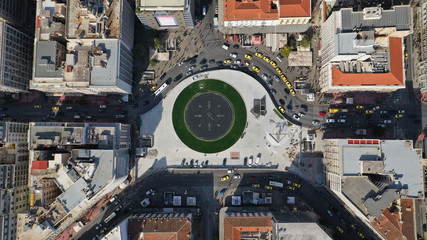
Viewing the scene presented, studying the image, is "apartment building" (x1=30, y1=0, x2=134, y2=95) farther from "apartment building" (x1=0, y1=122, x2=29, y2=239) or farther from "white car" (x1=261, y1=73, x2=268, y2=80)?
"white car" (x1=261, y1=73, x2=268, y2=80)

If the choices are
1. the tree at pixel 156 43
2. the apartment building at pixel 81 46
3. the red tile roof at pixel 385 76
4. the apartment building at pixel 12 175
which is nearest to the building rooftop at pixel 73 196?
the apartment building at pixel 12 175

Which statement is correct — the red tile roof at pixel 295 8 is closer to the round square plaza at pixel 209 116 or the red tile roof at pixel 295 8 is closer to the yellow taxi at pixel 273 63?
the yellow taxi at pixel 273 63

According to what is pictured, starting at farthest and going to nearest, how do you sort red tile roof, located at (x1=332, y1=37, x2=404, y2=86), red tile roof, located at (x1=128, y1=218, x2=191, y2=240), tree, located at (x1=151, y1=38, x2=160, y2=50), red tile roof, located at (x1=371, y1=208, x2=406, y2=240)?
1. tree, located at (x1=151, y1=38, x2=160, y2=50)
2. red tile roof, located at (x1=332, y1=37, x2=404, y2=86)
3. red tile roof, located at (x1=128, y1=218, x2=191, y2=240)
4. red tile roof, located at (x1=371, y1=208, x2=406, y2=240)

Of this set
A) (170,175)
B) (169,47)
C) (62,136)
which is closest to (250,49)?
(169,47)

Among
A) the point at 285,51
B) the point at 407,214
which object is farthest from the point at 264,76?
the point at 407,214

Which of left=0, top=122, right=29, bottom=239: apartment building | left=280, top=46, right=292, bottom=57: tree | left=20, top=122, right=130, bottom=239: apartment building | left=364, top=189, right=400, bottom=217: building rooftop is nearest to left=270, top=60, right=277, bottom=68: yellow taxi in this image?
left=280, top=46, right=292, bottom=57: tree

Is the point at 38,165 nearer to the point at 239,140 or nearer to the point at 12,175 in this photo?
the point at 12,175
